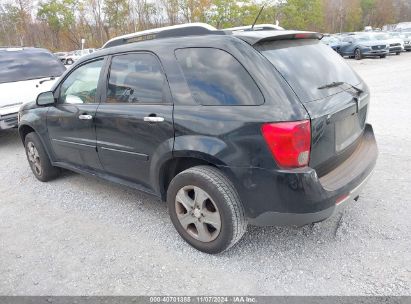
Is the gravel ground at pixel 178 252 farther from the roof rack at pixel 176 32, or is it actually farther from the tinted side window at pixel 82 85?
the roof rack at pixel 176 32

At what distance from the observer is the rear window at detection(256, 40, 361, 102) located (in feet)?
8.44

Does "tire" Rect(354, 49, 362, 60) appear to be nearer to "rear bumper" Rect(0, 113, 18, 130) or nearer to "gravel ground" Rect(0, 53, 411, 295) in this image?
"gravel ground" Rect(0, 53, 411, 295)

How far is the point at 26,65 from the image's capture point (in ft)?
24.6

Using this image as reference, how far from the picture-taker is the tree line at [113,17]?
1677 inches

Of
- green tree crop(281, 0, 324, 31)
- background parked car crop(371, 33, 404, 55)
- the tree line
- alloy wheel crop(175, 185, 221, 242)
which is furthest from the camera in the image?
green tree crop(281, 0, 324, 31)

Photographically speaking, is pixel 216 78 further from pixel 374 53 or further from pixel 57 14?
pixel 57 14

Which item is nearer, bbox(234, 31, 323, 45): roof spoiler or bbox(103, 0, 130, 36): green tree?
bbox(234, 31, 323, 45): roof spoiler

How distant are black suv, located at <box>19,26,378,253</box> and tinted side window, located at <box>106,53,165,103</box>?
10 mm

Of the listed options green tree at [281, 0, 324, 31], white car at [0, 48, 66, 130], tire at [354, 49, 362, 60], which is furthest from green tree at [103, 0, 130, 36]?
white car at [0, 48, 66, 130]

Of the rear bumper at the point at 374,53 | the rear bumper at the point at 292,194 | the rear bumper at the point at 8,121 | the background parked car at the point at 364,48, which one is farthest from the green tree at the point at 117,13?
the rear bumper at the point at 292,194

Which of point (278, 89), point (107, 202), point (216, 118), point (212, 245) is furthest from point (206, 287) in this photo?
point (107, 202)

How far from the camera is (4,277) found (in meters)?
2.88

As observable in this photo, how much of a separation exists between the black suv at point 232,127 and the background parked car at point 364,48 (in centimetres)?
2078

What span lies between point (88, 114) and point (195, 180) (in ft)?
5.06
